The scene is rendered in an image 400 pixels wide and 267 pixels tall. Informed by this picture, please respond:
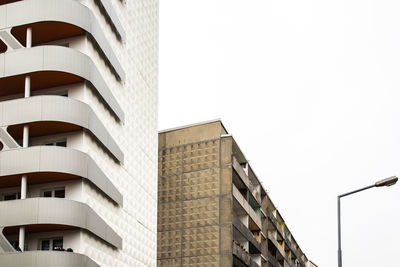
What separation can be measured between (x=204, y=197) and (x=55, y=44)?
26762mm

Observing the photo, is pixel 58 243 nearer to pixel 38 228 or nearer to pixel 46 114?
pixel 38 228

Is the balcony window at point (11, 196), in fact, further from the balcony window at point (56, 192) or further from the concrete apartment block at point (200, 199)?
the concrete apartment block at point (200, 199)

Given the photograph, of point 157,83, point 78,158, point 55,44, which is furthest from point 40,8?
point 157,83

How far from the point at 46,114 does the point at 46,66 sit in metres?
2.74

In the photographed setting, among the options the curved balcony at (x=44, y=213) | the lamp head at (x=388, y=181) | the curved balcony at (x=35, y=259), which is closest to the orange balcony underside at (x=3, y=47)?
the curved balcony at (x=44, y=213)

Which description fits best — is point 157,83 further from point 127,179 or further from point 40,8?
point 40,8

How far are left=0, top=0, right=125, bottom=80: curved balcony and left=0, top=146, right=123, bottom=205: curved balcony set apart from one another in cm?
723

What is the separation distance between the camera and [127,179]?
145 feet

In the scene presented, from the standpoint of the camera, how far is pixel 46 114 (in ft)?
119

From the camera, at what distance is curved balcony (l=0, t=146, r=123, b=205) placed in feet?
117

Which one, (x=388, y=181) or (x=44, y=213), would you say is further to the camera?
(x=44, y=213)

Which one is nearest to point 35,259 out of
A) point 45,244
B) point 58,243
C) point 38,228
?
point 38,228

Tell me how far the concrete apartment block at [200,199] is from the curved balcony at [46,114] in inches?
1019

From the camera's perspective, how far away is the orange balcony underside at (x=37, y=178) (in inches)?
1420
